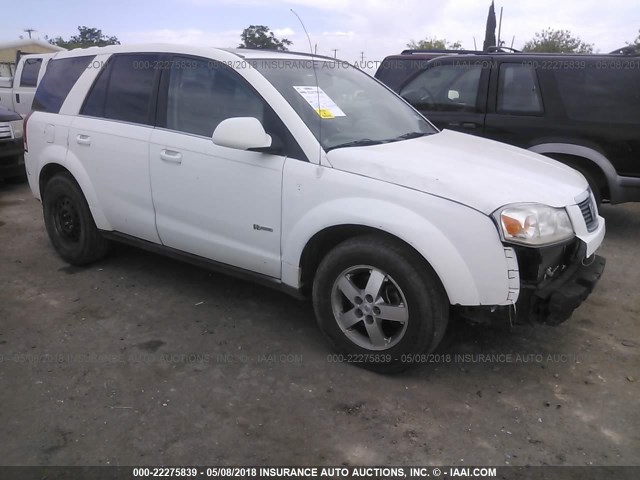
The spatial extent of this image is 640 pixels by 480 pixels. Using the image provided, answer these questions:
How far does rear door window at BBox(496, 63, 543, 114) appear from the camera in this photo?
18.3ft

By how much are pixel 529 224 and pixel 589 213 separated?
31.7 inches

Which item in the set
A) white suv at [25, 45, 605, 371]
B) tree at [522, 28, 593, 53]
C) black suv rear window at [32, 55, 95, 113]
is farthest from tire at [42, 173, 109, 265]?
tree at [522, 28, 593, 53]

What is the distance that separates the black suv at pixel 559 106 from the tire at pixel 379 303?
328 cm

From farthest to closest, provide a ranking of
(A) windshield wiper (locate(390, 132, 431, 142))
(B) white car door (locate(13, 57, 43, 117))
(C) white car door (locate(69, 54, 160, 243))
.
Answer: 1. (B) white car door (locate(13, 57, 43, 117))
2. (C) white car door (locate(69, 54, 160, 243))
3. (A) windshield wiper (locate(390, 132, 431, 142))

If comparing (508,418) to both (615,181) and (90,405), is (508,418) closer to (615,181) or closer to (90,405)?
(90,405)

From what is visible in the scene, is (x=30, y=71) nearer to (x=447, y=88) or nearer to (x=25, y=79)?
(x=25, y=79)

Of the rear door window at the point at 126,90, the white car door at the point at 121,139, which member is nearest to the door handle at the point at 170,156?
the white car door at the point at 121,139

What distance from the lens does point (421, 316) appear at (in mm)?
2857

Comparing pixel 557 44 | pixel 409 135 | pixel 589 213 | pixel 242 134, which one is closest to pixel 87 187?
pixel 242 134

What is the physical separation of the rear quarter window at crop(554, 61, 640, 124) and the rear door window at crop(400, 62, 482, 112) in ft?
2.79

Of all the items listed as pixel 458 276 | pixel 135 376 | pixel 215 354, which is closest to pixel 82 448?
pixel 135 376

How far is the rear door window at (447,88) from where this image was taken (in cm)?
592

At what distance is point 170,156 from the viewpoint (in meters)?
3.68

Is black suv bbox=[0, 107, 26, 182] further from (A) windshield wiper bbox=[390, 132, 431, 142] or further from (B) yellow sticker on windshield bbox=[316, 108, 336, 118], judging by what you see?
(A) windshield wiper bbox=[390, 132, 431, 142]
